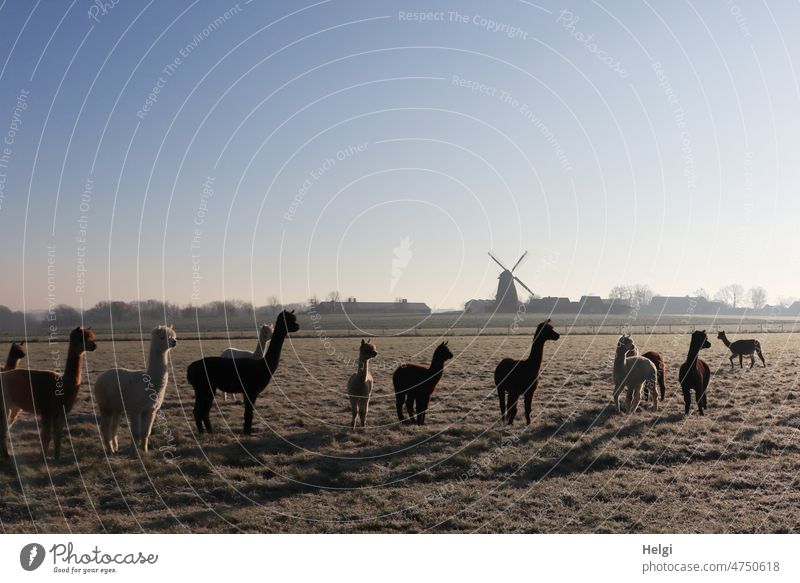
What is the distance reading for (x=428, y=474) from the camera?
11242 mm

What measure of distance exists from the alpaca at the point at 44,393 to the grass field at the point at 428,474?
666 mm

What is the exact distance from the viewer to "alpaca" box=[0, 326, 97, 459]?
1128 cm

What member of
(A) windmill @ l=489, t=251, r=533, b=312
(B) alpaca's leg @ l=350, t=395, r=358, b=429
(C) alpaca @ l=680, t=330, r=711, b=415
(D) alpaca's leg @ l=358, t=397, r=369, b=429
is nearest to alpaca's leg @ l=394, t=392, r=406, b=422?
(D) alpaca's leg @ l=358, t=397, r=369, b=429

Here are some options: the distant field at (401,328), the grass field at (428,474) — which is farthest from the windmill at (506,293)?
the grass field at (428,474)

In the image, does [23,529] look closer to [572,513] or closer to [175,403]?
[572,513]

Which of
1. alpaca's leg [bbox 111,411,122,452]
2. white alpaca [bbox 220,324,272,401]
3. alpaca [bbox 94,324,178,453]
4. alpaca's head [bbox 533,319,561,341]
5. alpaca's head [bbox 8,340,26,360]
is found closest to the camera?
alpaca [bbox 94,324,178,453]

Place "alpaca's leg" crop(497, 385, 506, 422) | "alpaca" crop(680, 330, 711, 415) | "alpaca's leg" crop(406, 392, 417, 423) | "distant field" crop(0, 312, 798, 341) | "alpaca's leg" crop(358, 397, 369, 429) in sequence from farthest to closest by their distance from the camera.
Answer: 1. "distant field" crop(0, 312, 798, 341)
2. "alpaca" crop(680, 330, 711, 415)
3. "alpaca's leg" crop(406, 392, 417, 423)
4. "alpaca's leg" crop(497, 385, 506, 422)
5. "alpaca's leg" crop(358, 397, 369, 429)

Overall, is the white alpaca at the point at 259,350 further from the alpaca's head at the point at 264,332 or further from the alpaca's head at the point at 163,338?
the alpaca's head at the point at 163,338

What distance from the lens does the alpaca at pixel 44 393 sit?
37.0ft

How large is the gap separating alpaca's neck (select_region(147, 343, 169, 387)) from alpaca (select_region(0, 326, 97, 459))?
1264 millimetres

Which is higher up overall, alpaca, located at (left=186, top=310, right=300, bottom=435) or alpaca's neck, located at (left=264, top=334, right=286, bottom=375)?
alpaca's neck, located at (left=264, top=334, right=286, bottom=375)

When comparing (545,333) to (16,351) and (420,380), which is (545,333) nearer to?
(420,380)

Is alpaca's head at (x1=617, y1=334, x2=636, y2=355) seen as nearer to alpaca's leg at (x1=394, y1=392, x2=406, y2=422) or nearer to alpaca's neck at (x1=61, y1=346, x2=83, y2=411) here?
alpaca's leg at (x1=394, y1=392, x2=406, y2=422)
